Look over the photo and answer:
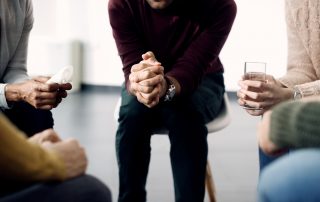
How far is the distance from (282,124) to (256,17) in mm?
3781

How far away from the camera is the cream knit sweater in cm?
142

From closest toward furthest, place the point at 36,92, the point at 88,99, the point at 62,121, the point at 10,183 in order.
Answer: the point at 10,183, the point at 36,92, the point at 62,121, the point at 88,99

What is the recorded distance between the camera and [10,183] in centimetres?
73

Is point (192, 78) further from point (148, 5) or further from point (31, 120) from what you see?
point (31, 120)

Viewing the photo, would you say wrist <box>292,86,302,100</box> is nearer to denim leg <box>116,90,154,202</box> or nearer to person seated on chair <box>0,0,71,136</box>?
denim leg <box>116,90,154,202</box>

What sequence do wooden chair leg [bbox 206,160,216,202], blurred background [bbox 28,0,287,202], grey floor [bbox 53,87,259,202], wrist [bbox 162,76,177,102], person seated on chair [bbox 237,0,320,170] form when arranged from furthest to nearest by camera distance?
blurred background [bbox 28,0,287,202]
grey floor [bbox 53,87,259,202]
wooden chair leg [bbox 206,160,216,202]
wrist [bbox 162,76,177,102]
person seated on chair [bbox 237,0,320,170]

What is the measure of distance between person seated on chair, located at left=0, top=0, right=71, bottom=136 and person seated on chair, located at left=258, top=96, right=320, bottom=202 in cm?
83

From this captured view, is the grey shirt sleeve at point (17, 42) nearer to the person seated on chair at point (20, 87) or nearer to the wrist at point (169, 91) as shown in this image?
the person seated on chair at point (20, 87)

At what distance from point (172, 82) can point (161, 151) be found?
4.27 ft

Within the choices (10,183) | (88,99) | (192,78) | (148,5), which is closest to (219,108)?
(192,78)

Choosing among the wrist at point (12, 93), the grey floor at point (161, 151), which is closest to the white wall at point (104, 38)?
the grey floor at point (161, 151)

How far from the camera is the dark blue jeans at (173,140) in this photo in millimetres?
1404

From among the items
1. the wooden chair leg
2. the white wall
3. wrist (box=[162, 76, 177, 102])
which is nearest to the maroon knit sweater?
wrist (box=[162, 76, 177, 102])

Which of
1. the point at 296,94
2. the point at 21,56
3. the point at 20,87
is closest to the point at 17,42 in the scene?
the point at 21,56
